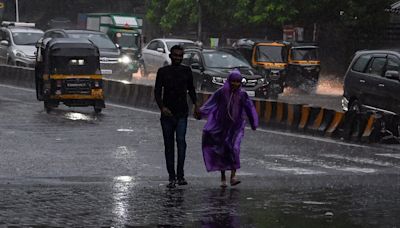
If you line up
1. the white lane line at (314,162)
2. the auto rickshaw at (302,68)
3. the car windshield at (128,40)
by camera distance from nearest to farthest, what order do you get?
the white lane line at (314,162)
the auto rickshaw at (302,68)
the car windshield at (128,40)

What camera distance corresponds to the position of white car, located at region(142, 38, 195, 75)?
4012 centimetres

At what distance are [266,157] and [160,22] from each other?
4703 cm

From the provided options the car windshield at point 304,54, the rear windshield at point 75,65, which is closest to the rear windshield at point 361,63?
the rear windshield at point 75,65

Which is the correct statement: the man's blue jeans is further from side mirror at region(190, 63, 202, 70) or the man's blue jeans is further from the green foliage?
the green foliage

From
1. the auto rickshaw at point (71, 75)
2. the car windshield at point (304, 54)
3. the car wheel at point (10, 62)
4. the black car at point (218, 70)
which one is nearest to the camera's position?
the auto rickshaw at point (71, 75)

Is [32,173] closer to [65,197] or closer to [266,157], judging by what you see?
[65,197]

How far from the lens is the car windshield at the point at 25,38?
1592 inches

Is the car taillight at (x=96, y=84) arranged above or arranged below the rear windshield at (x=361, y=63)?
below

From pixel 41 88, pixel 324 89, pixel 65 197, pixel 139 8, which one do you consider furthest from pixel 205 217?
pixel 139 8

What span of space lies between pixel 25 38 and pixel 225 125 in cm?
2850

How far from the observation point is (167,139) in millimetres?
13078

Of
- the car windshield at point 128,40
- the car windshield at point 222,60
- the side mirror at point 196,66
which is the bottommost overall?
the car windshield at point 128,40

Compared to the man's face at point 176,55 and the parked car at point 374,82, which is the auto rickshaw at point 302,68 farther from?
the man's face at point 176,55

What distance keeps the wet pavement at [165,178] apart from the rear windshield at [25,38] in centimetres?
1811
